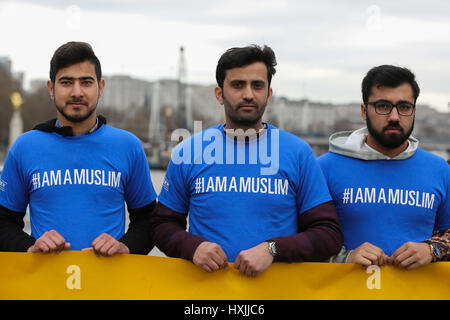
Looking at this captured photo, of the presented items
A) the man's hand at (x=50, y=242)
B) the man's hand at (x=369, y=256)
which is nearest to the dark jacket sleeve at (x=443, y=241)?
the man's hand at (x=369, y=256)

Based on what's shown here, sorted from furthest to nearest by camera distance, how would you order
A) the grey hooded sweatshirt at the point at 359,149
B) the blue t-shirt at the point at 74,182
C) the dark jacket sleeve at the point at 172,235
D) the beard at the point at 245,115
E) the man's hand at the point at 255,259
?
the grey hooded sweatshirt at the point at 359,149, the blue t-shirt at the point at 74,182, the beard at the point at 245,115, the dark jacket sleeve at the point at 172,235, the man's hand at the point at 255,259

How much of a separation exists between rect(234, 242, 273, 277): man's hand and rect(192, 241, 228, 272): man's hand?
0.09 meters

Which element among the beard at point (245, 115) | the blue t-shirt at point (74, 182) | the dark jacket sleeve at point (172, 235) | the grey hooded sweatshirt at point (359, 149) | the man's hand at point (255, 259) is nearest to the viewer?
the man's hand at point (255, 259)

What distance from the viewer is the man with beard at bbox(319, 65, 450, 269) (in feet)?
11.1

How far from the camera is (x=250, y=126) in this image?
10.8 ft

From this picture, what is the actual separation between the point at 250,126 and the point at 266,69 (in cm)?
36

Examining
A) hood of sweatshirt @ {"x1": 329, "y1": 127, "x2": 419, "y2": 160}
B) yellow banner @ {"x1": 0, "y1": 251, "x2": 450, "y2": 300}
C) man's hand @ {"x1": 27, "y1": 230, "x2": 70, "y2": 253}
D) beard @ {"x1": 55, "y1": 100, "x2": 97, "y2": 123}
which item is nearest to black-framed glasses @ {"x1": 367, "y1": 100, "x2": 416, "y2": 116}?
hood of sweatshirt @ {"x1": 329, "y1": 127, "x2": 419, "y2": 160}

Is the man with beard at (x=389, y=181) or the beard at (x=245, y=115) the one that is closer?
the beard at (x=245, y=115)

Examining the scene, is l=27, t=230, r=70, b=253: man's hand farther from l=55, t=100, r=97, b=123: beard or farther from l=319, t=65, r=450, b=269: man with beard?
l=319, t=65, r=450, b=269: man with beard

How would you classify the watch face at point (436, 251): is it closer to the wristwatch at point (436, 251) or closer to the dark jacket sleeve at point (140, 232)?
the wristwatch at point (436, 251)

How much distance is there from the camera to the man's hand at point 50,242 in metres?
3.20

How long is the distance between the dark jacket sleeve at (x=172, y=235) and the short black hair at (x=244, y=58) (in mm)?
811
